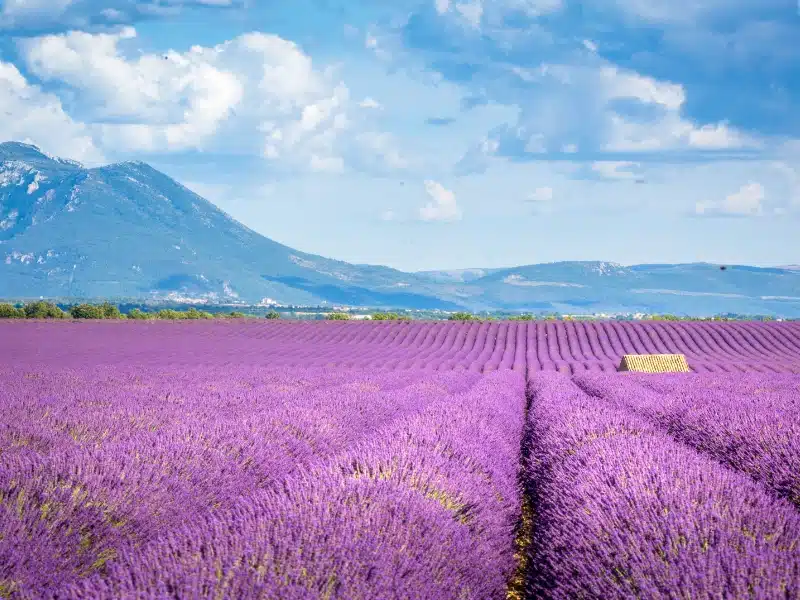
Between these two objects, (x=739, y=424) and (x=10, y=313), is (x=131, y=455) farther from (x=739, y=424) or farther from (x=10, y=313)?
(x=10, y=313)

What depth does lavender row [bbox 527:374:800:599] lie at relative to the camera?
2684 mm

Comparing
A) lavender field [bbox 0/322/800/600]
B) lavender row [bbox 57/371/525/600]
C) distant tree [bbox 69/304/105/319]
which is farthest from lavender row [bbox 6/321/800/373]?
lavender row [bbox 57/371/525/600]

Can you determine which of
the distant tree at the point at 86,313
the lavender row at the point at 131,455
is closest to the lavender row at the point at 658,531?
the lavender row at the point at 131,455

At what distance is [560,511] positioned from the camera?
4.02 metres

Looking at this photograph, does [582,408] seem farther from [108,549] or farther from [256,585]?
[256,585]

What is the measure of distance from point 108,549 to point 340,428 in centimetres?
354

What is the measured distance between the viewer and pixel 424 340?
4162cm

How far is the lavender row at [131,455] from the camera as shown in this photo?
3430 mm

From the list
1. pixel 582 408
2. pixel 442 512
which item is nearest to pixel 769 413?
pixel 582 408

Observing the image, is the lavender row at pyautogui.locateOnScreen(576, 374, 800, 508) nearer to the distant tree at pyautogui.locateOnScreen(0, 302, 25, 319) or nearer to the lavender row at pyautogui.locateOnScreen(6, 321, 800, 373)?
the lavender row at pyautogui.locateOnScreen(6, 321, 800, 373)

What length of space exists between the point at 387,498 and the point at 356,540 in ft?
2.07

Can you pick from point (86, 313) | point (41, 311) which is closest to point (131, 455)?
point (86, 313)

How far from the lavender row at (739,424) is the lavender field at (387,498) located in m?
0.03

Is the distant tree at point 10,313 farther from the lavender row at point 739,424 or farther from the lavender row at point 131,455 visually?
the lavender row at point 739,424
